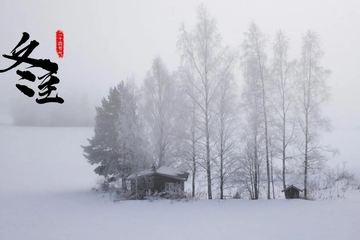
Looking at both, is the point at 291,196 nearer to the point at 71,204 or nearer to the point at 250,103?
the point at 250,103

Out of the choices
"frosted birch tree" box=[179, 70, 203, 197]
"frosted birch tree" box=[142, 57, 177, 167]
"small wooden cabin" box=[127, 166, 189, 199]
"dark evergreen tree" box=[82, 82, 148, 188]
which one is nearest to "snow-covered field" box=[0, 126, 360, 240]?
"frosted birch tree" box=[179, 70, 203, 197]

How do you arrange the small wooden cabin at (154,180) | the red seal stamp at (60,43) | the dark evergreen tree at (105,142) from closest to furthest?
the red seal stamp at (60,43), the small wooden cabin at (154,180), the dark evergreen tree at (105,142)

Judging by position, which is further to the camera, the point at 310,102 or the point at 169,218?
the point at 310,102

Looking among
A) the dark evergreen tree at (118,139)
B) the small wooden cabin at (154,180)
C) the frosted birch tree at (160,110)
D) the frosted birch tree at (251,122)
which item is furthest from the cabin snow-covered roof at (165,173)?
the frosted birch tree at (251,122)

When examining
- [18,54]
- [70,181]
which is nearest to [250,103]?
[18,54]

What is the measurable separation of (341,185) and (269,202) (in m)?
8.61

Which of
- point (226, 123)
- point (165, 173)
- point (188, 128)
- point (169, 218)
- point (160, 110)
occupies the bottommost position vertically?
point (169, 218)

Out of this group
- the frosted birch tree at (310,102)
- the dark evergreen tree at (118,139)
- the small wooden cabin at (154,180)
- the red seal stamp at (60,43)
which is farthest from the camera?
the dark evergreen tree at (118,139)

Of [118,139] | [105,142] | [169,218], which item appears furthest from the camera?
[105,142]

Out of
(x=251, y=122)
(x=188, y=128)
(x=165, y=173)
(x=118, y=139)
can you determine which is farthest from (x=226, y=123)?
(x=118, y=139)

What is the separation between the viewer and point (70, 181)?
29.5 metres

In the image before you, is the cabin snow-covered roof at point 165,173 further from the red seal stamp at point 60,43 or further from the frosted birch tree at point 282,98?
the red seal stamp at point 60,43

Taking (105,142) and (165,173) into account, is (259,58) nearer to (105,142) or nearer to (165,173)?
(165,173)

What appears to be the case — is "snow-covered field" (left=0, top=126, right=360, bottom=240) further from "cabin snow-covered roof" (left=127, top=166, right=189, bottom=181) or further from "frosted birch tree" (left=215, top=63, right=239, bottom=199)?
"cabin snow-covered roof" (left=127, top=166, right=189, bottom=181)
